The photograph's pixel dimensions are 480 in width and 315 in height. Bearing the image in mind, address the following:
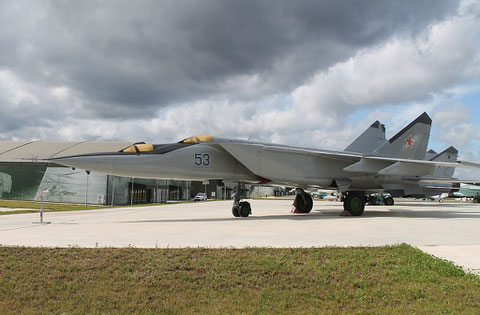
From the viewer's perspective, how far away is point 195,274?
543cm

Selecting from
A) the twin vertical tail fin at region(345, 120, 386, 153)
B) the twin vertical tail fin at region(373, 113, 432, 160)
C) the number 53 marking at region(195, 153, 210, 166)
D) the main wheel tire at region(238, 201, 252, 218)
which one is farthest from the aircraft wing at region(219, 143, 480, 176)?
the twin vertical tail fin at region(345, 120, 386, 153)

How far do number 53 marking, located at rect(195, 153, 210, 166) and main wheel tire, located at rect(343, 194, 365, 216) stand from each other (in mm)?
7034

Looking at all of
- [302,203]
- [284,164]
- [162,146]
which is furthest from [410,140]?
[162,146]

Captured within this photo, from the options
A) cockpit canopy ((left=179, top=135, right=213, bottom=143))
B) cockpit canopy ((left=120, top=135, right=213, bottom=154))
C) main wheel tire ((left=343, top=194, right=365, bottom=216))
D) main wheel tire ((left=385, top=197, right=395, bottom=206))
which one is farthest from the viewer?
main wheel tire ((left=385, top=197, right=395, bottom=206))

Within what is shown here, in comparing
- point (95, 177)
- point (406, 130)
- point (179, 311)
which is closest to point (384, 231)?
point (179, 311)

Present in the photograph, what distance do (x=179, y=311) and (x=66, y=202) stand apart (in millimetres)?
32063

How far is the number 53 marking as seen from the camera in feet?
42.8

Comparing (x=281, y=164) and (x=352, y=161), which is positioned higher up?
(x=352, y=161)

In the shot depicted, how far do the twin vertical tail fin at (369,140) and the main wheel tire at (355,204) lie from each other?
14.0 ft

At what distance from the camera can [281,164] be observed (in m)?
14.2

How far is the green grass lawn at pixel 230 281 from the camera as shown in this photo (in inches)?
180

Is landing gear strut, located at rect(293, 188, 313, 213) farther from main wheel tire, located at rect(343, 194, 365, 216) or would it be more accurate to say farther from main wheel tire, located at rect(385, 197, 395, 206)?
main wheel tire, located at rect(385, 197, 395, 206)

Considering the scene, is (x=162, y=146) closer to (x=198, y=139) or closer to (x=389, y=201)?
(x=198, y=139)

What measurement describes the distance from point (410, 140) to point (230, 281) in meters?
15.2
